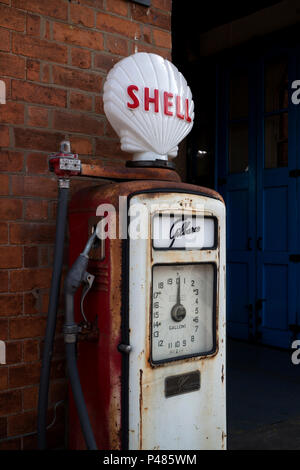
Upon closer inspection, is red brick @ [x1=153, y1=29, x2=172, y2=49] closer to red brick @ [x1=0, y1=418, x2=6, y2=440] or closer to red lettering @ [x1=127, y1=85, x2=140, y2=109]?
red lettering @ [x1=127, y1=85, x2=140, y2=109]

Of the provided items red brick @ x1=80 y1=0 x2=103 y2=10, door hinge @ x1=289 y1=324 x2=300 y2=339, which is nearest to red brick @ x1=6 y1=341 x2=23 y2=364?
red brick @ x1=80 y1=0 x2=103 y2=10

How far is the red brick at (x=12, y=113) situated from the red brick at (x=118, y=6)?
59 cm

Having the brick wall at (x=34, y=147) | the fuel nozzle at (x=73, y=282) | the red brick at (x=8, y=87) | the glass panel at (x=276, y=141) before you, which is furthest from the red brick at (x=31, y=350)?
the glass panel at (x=276, y=141)

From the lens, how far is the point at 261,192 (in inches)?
178

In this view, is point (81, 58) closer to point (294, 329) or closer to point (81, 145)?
point (81, 145)

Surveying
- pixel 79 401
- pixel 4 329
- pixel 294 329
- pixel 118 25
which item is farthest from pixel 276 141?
pixel 79 401

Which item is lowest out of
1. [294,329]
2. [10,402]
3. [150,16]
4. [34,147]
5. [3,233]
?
[294,329]

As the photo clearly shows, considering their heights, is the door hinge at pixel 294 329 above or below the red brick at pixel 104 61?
below

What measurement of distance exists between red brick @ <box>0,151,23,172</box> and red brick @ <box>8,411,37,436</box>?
89cm

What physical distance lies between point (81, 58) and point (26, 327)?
1059mm

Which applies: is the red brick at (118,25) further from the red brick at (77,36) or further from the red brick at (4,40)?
the red brick at (4,40)

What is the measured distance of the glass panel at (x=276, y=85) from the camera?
14.4ft

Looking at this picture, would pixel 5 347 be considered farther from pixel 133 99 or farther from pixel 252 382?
pixel 252 382

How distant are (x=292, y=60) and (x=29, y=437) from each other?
12.2 ft
